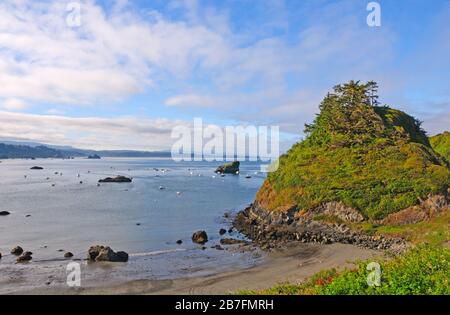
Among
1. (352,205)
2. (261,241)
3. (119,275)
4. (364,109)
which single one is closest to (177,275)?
(119,275)

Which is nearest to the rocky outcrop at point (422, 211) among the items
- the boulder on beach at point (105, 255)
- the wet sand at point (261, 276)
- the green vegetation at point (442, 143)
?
the wet sand at point (261, 276)

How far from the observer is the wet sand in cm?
2967

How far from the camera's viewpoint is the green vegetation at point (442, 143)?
325ft

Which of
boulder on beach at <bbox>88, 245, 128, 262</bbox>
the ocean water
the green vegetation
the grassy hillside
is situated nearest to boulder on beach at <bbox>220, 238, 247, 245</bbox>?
the ocean water

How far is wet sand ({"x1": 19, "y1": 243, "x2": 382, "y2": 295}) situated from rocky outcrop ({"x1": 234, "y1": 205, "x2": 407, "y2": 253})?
7.16 feet

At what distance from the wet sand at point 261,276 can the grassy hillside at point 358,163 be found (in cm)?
969

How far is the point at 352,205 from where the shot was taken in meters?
47.0

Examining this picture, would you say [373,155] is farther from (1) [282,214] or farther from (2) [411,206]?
(1) [282,214]

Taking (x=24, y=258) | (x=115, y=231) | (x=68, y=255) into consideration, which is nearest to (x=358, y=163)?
(x=115, y=231)

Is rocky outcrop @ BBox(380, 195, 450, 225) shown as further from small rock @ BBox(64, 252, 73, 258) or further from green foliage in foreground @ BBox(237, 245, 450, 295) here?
small rock @ BBox(64, 252, 73, 258)

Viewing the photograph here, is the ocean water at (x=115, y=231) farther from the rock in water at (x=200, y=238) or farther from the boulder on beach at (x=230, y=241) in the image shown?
the boulder on beach at (x=230, y=241)

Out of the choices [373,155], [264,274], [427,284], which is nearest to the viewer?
[427,284]

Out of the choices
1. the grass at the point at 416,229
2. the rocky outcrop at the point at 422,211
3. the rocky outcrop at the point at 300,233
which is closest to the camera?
the grass at the point at 416,229

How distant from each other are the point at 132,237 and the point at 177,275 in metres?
16.6
